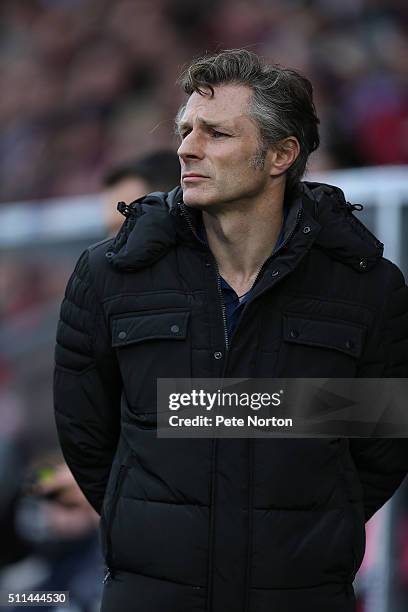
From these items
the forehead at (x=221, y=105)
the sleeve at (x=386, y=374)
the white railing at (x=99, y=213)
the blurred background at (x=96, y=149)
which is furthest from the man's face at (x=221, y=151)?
the white railing at (x=99, y=213)

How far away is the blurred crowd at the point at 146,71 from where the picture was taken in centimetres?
493

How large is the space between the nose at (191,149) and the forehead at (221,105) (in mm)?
44

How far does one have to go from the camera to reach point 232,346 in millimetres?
2250

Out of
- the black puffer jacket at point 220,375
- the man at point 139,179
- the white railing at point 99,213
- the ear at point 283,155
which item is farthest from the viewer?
the white railing at point 99,213

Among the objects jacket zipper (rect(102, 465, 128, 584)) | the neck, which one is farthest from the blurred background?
jacket zipper (rect(102, 465, 128, 584))

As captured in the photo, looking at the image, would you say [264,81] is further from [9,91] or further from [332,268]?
[9,91]

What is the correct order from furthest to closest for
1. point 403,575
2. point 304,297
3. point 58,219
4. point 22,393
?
point 22,393
point 58,219
point 403,575
point 304,297

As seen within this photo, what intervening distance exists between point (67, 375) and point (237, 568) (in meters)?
0.56

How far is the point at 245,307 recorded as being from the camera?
2262 millimetres

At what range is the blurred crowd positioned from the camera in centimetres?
493

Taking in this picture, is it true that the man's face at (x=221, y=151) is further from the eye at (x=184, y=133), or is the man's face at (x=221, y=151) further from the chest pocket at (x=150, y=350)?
the chest pocket at (x=150, y=350)

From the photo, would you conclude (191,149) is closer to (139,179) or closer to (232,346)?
(232,346)

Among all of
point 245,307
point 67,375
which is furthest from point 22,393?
point 245,307

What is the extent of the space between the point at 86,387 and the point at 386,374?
24.1 inches
